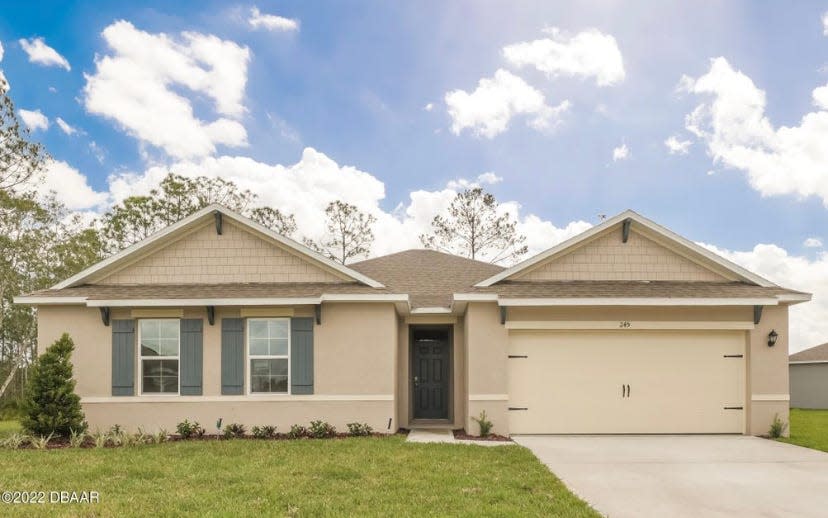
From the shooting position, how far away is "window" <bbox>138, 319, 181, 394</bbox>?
11.5 meters

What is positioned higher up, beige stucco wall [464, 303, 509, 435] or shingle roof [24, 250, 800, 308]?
shingle roof [24, 250, 800, 308]

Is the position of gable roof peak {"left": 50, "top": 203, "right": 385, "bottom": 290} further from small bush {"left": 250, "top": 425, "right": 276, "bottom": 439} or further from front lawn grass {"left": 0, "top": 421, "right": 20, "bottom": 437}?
small bush {"left": 250, "top": 425, "right": 276, "bottom": 439}

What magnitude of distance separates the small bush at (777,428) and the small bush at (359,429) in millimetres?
7629

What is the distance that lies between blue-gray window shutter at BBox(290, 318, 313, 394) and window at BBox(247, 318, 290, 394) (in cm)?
16

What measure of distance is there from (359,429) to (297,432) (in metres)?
1.15

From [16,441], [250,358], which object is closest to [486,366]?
[250,358]

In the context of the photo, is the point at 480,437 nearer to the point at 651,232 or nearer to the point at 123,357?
the point at 651,232

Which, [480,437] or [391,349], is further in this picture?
[391,349]

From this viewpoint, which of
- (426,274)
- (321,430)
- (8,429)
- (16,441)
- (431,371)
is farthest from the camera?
(426,274)

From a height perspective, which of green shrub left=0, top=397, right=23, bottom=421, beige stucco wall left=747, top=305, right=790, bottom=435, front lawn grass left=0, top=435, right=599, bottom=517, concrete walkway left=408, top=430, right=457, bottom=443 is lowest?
green shrub left=0, top=397, right=23, bottom=421

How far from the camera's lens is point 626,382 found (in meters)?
11.7

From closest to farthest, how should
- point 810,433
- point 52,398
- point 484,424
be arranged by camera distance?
point 52,398
point 484,424
point 810,433

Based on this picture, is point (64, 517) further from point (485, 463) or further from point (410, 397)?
point (410, 397)

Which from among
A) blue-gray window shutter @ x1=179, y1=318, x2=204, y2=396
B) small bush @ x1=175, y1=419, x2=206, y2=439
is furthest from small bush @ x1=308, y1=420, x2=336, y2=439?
blue-gray window shutter @ x1=179, y1=318, x2=204, y2=396
